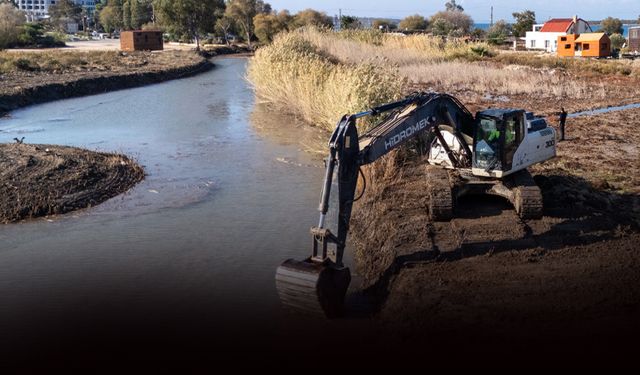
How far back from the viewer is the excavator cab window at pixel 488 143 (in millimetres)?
10766

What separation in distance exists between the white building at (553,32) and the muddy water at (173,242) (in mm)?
37428

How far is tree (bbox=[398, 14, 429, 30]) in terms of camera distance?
84.7m

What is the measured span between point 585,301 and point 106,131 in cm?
1695

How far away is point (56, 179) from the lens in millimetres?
14195

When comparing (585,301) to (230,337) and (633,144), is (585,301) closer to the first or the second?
(230,337)

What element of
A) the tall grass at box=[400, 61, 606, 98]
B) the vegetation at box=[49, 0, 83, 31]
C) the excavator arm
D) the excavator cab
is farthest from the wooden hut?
the vegetation at box=[49, 0, 83, 31]

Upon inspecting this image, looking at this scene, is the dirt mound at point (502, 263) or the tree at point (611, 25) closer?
the dirt mound at point (502, 263)

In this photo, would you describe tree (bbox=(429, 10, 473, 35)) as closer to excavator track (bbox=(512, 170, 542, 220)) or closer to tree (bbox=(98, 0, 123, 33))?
tree (bbox=(98, 0, 123, 33))

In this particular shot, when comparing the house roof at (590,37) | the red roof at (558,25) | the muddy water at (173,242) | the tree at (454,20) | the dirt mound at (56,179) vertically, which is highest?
the tree at (454,20)

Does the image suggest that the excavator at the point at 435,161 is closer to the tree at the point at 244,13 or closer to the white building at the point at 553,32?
the white building at the point at 553,32

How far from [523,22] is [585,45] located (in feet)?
100

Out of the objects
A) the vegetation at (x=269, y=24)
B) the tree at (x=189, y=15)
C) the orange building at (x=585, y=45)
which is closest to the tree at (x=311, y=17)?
the vegetation at (x=269, y=24)

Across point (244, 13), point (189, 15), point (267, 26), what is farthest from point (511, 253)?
point (244, 13)

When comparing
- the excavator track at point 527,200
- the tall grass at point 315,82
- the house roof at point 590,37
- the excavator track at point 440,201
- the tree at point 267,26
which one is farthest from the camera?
the tree at point 267,26
